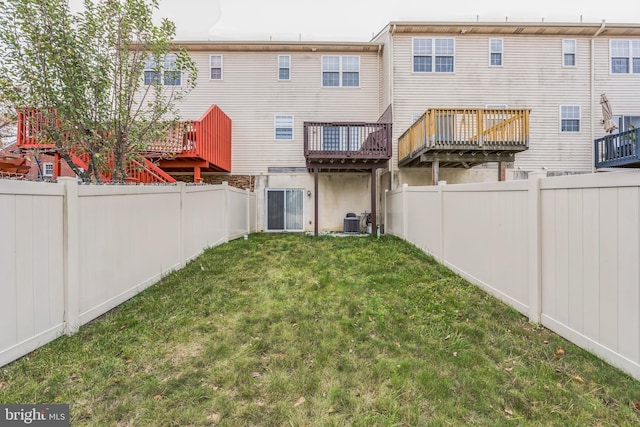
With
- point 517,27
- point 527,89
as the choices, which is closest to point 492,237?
point 527,89

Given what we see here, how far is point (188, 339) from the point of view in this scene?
2.87 meters

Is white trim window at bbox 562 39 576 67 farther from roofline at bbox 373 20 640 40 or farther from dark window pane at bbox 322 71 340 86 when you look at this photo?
dark window pane at bbox 322 71 340 86

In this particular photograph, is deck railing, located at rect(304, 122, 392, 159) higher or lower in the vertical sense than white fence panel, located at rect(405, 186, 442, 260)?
higher

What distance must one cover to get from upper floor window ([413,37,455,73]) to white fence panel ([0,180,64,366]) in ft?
38.2

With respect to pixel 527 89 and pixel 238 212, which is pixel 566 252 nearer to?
pixel 238 212

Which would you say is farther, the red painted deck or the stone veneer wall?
the stone veneer wall

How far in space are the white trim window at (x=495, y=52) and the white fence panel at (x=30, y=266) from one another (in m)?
13.6

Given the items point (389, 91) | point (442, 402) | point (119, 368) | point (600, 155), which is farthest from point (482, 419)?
point (600, 155)

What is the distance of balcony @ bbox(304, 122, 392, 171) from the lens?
898 cm

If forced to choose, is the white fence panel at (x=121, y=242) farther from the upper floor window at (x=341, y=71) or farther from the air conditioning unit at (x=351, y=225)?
the upper floor window at (x=341, y=71)

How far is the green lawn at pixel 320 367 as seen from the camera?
1894 mm

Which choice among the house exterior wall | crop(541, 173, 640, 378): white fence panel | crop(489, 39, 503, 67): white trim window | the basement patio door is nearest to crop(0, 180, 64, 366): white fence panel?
crop(541, 173, 640, 378): white fence panel

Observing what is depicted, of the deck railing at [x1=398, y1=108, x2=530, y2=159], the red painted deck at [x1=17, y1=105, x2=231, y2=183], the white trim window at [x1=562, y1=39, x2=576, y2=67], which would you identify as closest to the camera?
the red painted deck at [x1=17, y1=105, x2=231, y2=183]

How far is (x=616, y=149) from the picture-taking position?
9258 mm
